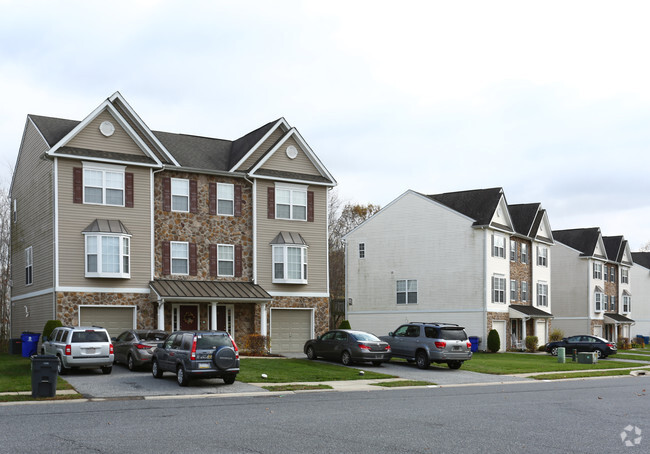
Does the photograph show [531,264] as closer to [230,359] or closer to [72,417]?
[230,359]

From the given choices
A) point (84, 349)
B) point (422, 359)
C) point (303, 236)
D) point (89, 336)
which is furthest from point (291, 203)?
point (84, 349)

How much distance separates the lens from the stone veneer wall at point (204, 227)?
113ft

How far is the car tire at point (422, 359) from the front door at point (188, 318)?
11.3 m

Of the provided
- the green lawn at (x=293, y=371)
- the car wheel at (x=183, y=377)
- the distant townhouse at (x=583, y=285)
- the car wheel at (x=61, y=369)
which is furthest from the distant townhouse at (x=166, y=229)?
the distant townhouse at (x=583, y=285)

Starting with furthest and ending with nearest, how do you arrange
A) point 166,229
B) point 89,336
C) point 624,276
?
point 624,276 → point 166,229 → point 89,336

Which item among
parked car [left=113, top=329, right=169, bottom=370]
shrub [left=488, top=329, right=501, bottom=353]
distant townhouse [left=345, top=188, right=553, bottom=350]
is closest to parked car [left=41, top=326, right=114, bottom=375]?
parked car [left=113, top=329, right=169, bottom=370]

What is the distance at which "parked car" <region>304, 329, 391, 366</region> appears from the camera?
2925 centimetres

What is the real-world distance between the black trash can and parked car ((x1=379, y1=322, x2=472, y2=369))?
15762mm

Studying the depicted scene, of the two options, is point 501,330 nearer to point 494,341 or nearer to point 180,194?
point 494,341


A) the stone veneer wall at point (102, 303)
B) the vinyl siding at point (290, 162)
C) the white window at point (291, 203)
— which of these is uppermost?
the vinyl siding at point (290, 162)

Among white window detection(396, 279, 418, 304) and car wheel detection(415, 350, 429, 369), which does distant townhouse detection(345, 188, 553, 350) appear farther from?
car wheel detection(415, 350, 429, 369)

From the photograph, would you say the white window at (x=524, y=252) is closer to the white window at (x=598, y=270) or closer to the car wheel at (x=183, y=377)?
the white window at (x=598, y=270)

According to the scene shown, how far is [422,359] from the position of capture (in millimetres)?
30047

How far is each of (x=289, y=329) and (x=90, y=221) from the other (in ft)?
38.4
